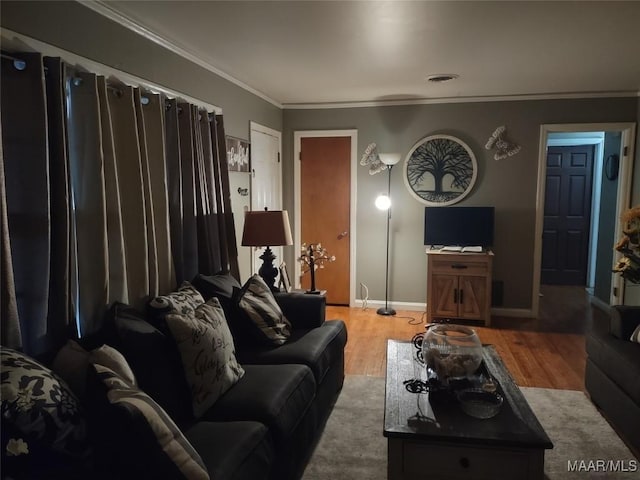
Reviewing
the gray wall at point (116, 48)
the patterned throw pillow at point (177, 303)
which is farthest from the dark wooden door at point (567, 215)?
the patterned throw pillow at point (177, 303)

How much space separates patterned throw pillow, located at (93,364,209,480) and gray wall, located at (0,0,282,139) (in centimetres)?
153

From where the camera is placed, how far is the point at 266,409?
77.7 inches

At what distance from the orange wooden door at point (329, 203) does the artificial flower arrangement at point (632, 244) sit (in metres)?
3.21

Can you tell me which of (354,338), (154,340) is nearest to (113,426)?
(154,340)

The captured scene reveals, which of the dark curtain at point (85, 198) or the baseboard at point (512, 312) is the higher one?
the dark curtain at point (85, 198)

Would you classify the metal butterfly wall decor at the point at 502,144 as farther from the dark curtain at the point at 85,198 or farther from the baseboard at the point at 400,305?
the dark curtain at the point at 85,198

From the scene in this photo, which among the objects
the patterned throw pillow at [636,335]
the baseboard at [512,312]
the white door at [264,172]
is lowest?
the baseboard at [512,312]

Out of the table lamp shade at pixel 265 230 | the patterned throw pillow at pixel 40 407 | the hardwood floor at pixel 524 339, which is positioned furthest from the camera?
the hardwood floor at pixel 524 339

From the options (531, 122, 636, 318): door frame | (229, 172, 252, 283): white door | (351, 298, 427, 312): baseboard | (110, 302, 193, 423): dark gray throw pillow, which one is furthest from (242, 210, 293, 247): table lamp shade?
(531, 122, 636, 318): door frame

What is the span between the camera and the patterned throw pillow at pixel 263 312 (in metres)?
2.73

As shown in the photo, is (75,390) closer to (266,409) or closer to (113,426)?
(113,426)

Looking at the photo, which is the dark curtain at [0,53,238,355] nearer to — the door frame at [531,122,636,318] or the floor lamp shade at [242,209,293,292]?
the floor lamp shade at [242,209,293,292]

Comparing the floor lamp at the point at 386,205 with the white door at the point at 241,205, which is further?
the floor lamp at the point at 386,205

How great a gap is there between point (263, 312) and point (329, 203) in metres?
2.83
